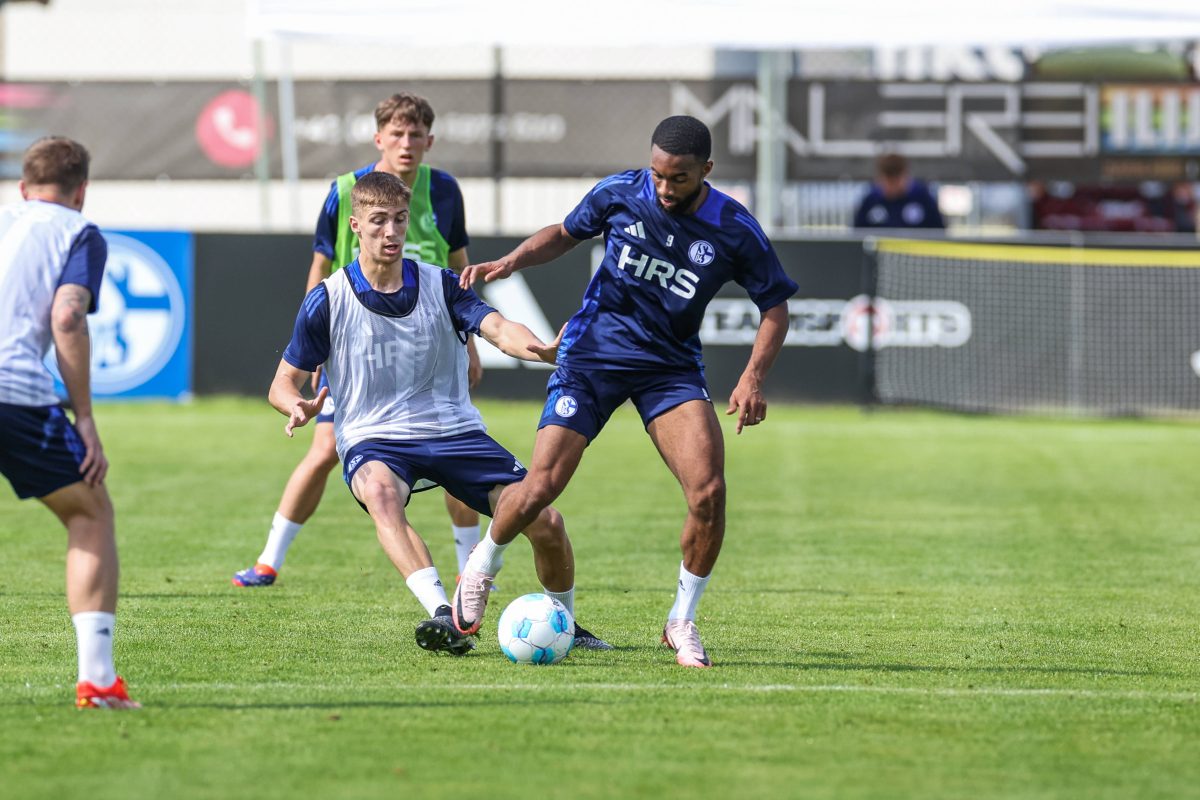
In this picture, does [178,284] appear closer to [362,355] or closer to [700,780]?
Result: [362,355]

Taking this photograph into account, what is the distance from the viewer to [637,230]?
718 centimetres

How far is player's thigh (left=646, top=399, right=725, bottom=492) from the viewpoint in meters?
7.01

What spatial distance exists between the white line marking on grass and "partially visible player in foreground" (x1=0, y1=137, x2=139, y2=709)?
64 centimetres

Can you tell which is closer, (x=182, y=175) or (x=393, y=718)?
(x=393, y=718)

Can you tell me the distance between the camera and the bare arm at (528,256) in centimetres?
712

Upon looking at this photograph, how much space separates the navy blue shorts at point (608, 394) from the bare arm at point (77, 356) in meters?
1.90

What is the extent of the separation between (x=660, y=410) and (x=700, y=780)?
7.26 feet

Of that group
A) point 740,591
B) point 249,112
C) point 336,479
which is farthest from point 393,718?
point 249,112

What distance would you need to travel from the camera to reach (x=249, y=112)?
1948 centimetres

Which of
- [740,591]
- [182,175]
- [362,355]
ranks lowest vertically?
[740,591]

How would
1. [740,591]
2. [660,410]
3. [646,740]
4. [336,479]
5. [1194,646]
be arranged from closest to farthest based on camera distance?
1. [646,740]
2. [660,410]
3. [1194,646]
4. [740,591]
5. [336,479]

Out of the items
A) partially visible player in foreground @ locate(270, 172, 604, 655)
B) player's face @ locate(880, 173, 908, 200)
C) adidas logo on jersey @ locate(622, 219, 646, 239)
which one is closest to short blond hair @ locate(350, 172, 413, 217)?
partially visible player in foreground @ locate(270, 172, 604, 655)

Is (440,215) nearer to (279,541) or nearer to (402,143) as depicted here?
(402,143)

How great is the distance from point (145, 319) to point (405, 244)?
32.5ft
